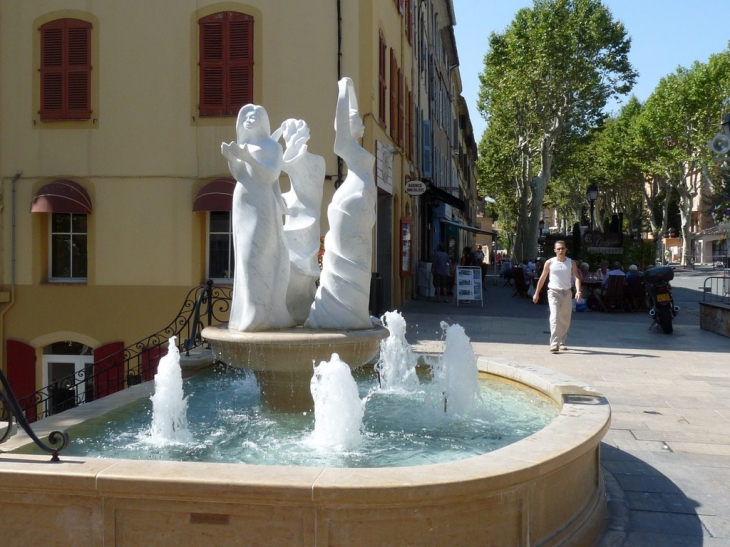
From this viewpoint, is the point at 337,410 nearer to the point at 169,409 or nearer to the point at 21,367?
the point at 169,409

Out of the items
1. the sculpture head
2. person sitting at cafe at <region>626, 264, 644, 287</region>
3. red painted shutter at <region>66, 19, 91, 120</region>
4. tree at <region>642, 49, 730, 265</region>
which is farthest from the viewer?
tree at <region>642, 49, 730, 265</region>

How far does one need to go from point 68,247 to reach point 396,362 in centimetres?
1054

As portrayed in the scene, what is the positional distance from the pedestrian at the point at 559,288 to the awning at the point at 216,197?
630 centimetres

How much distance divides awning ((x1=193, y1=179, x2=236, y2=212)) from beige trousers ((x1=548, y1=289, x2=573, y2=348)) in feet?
21.1

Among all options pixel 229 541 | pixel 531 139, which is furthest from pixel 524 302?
pixel 229 541

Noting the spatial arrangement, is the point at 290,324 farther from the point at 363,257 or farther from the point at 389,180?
the point at 389,180

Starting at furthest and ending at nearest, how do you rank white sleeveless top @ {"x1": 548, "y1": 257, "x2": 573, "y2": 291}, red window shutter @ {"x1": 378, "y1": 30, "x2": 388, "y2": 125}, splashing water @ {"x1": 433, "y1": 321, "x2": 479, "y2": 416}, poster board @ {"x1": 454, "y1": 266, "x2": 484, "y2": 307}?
poster board @ {"x1": 454, "y1": 266, "x2": 484, "y2": 307}, red window shutter @ {"x1": 378, "y1": 30, "x2": 388, "y2": 125}, white sleeveless top @ {"x1": 548, "y1": 257, "x2": 573, "y2": 291}, splashing water @ {"x1": 433, "y1": 321, "x2": 479, "y2": 416}

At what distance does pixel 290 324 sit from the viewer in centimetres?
619

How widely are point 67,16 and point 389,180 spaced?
25.5 feet

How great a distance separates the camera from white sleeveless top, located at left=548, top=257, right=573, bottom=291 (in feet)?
37.6

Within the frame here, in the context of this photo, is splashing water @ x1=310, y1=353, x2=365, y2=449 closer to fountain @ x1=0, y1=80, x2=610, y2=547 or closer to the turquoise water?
the turquoise water

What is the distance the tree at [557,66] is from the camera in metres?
31.4

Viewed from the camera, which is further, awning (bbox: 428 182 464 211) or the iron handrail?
awning (bbox: 428 182 464 211)

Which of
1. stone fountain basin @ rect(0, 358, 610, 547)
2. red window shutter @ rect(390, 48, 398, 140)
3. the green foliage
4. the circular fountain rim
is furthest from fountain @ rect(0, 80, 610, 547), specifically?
the green foliage
